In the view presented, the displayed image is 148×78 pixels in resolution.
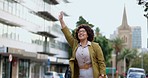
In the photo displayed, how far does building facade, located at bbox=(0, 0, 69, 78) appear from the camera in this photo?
44.3 metres

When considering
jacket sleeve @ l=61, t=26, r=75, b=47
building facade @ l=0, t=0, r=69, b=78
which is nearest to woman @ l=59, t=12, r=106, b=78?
jacket sleeve @ l=61, t=26, r=75, b=47

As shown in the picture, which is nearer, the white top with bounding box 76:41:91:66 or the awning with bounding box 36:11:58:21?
the white top with bounding box 76:41:91:66

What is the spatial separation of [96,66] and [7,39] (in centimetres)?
3926

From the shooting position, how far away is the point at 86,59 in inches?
234

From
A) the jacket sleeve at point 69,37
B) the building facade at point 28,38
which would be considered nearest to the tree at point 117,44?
the building facade at point 28,38

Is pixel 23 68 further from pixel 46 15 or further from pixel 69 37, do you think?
pixel 69 37

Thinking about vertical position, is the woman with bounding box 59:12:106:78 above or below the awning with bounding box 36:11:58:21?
below

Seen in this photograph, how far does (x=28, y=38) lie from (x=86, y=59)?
164 ft

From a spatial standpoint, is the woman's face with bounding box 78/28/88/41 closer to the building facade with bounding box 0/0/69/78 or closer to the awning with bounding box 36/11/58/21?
the building facade with bounding box 0/0/69/78

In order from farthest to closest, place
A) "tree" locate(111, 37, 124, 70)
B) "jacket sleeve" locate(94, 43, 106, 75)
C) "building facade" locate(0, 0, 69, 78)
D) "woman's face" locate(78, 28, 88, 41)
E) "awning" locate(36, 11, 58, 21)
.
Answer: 1. "tree" locate(111, 37, 124, 70)
2. "awning" locate(36, 11, 58, 21)
3. "building facade" locate(0, 0, 69, 78)
4. "woman's face" locate(78, 28, 88, 41)
5. "jacket sleeve" locate(94, 43, 106, 75)

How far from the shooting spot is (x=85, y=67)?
598 centimetres

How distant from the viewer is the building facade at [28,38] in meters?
44.3

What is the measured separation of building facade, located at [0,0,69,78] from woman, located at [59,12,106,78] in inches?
970

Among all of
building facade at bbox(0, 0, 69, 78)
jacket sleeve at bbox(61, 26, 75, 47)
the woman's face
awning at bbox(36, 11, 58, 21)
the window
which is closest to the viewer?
the woman's face
